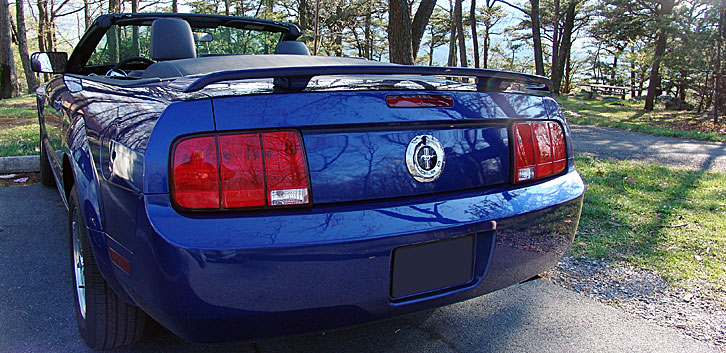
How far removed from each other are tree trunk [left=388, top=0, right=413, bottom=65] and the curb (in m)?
5.47

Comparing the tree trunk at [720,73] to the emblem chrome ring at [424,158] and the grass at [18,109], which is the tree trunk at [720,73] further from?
the grass at [18,109]

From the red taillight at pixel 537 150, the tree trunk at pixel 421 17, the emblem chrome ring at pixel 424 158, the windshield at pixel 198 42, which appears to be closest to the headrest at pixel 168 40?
the windshield at pixel 198 42

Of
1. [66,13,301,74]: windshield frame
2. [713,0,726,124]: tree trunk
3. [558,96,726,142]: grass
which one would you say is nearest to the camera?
[66,13,301,74]: windshield frame

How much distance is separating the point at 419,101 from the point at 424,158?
0.66ft

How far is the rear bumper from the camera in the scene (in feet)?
4.71

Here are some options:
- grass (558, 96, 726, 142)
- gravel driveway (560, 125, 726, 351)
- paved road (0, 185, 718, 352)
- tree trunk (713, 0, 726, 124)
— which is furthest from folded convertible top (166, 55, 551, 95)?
tree trunk (713, 0, 726, 124)

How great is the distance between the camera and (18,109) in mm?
11055

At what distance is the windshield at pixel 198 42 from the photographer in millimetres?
3443

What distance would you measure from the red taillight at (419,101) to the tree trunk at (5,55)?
Result: 16304 millimetres

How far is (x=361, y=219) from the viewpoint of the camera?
1561mm

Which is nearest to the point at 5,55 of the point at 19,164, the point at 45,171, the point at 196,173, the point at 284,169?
the point at 19,164

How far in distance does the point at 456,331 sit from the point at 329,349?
586 millimetres

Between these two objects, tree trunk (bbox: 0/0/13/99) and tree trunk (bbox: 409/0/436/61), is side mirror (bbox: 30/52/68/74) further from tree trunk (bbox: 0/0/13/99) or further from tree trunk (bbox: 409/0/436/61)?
tree trunk (bbox: 0/0/13/99)

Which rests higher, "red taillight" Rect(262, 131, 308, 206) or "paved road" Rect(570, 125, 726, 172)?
"red taillight" Rect(262, 131, 308, 206)
